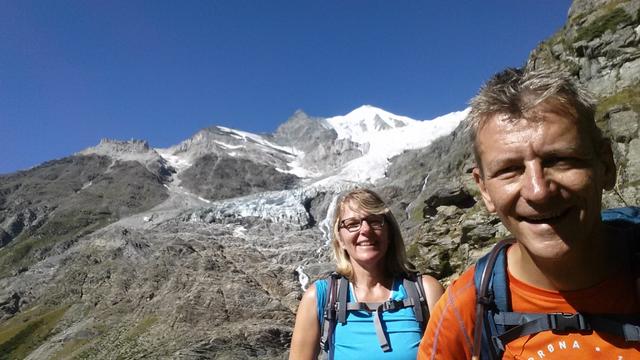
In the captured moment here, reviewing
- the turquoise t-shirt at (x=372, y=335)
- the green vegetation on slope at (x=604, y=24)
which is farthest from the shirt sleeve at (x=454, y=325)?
the green vegetation on slope at (x=604, y=24)

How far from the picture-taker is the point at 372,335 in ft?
16.3

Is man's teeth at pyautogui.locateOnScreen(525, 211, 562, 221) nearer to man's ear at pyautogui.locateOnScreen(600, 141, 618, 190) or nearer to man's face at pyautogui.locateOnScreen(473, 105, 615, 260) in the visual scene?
man's face at pyautogui.locateOnScreen(473, 105, 615, 260)

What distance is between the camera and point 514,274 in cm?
278

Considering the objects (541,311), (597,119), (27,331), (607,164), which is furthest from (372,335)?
(27,331)

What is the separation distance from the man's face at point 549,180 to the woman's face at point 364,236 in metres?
3.08

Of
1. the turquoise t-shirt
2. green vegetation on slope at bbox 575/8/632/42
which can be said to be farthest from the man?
green vegetation on slope at bbox 575/8/632/42

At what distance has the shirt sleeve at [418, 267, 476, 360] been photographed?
2781mm

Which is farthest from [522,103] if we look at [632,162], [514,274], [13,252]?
[13,252]

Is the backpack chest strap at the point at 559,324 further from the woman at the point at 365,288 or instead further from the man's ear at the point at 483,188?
the woman at the point at 365,288

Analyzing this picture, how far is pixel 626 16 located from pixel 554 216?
41301 millimetres

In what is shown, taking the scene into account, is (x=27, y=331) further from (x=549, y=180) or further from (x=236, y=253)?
(x=549, y=180)

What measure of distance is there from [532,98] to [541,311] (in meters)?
1.17

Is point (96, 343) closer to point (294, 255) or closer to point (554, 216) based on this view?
point (294, 255)

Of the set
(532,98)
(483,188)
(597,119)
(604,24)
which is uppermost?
(604,24)
